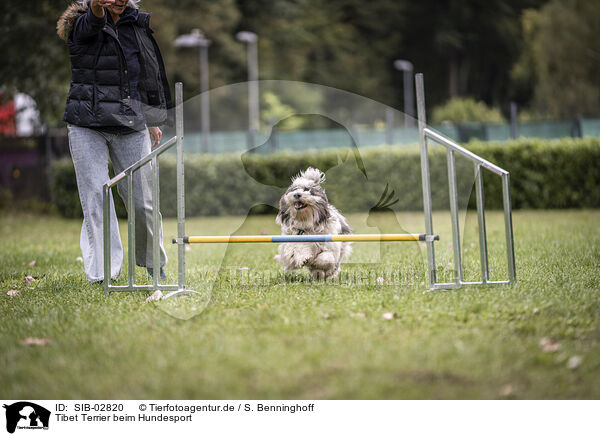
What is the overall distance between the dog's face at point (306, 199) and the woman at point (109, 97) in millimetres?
1059

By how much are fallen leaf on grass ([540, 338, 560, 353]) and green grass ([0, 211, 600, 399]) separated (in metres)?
0.03

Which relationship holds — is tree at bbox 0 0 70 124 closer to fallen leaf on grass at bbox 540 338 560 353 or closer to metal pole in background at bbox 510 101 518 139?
metal pole in background at bbox 510 101 518 139

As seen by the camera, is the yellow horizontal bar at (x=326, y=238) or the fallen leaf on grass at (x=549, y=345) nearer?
the fallen leaf on grass at (x=549, y=345)

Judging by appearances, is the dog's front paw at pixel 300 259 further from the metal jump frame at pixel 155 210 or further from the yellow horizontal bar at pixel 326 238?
the metal jump frame at pixel 155 210

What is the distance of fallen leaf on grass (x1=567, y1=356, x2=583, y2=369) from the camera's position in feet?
10.0

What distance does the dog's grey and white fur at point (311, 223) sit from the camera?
5277 mm

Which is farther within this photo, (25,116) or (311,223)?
(25,116)

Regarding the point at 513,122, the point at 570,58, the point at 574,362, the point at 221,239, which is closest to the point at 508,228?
the point at 574,362

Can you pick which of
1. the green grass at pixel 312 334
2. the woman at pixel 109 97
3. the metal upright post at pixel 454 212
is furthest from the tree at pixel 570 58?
the woman at pixel 109 97

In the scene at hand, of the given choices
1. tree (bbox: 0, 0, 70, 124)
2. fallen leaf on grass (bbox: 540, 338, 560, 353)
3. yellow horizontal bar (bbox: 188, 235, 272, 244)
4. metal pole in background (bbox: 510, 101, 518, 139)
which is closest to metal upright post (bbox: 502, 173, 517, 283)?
fallen leaf on grass (bbox: 540, 338, 560, 353)

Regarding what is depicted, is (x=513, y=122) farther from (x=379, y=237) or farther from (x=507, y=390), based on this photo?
(x=507, y=390)

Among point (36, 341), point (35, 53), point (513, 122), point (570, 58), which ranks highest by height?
point (570, 58)
